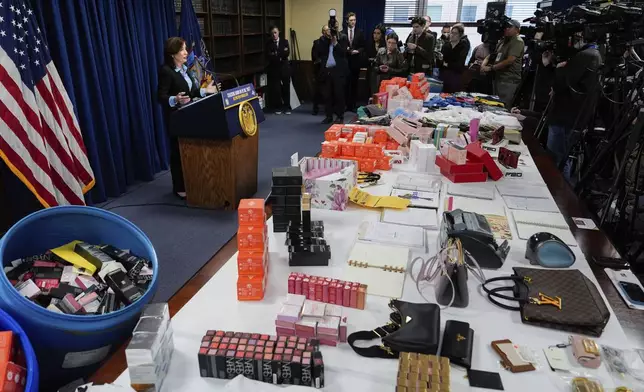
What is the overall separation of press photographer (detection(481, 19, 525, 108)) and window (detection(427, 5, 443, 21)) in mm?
2849

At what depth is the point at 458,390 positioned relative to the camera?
39.8 inches

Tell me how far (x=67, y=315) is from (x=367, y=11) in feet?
26.0

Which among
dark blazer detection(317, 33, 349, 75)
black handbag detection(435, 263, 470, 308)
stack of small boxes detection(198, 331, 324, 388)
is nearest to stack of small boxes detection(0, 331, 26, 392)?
stack of small boxes detection(198, 331, 324, 388)

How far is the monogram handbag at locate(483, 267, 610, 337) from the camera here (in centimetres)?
120

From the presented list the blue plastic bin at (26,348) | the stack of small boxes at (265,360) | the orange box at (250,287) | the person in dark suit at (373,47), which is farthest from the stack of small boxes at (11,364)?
the person in dark suit at (373,47)

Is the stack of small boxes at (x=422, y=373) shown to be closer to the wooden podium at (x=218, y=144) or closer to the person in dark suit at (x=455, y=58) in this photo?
the wooden podium at (x=218, y=144)

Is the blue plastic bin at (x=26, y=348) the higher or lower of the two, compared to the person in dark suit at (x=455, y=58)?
A: lower

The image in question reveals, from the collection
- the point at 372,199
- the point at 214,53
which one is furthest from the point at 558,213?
the point at 214,53

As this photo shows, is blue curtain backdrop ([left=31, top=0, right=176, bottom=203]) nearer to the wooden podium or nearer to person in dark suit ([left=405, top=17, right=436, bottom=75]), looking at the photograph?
the wooden podium

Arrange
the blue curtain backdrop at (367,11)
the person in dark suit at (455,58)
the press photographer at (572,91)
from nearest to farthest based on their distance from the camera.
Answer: the press photographer at (572,91) < the person in dark suit at (455,58) < the blue curtain backdrop at (367,11)

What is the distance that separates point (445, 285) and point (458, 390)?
0.34 metres

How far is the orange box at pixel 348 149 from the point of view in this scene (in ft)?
7.84

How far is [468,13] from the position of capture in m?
7.89

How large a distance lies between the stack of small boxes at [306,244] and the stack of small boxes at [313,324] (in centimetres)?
33
